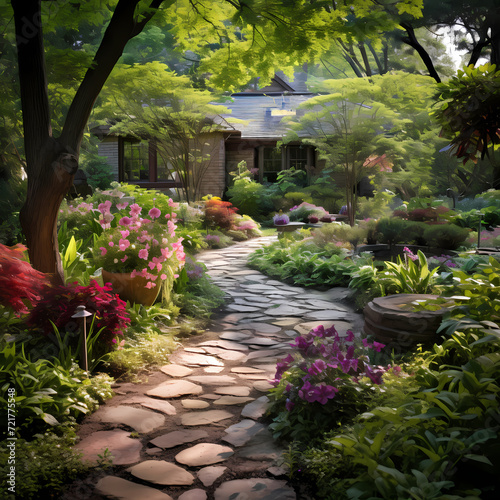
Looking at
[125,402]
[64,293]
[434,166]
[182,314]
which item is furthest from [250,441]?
[434,166]

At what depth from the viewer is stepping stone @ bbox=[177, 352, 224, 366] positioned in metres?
4.26

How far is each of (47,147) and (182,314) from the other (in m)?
2.49

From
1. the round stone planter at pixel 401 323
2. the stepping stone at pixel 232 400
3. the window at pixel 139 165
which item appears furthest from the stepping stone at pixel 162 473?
the window at pixel 139 165

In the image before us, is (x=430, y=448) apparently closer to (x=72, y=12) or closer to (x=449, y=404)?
(x=449, y=404)

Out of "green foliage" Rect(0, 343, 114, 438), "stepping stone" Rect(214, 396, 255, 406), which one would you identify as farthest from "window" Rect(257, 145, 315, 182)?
"green foliage" Rect(0, 343, 114, 438)

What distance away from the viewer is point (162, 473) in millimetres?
2514

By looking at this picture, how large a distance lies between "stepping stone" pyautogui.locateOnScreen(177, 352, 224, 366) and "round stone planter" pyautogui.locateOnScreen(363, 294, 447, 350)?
1.42 meters

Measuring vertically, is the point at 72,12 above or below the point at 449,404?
above

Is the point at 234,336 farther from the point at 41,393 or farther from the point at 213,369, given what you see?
the point at 41,393

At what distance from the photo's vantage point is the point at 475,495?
175 cm

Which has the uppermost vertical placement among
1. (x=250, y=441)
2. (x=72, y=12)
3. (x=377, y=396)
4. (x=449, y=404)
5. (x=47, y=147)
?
(x=72, y=12)

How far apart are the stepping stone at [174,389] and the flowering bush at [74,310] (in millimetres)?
568

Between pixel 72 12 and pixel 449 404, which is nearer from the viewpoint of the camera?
pixel 449 404

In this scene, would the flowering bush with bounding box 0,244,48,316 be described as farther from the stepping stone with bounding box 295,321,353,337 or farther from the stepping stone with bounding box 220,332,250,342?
the stepping stone with bounding box 295,321,353,337
